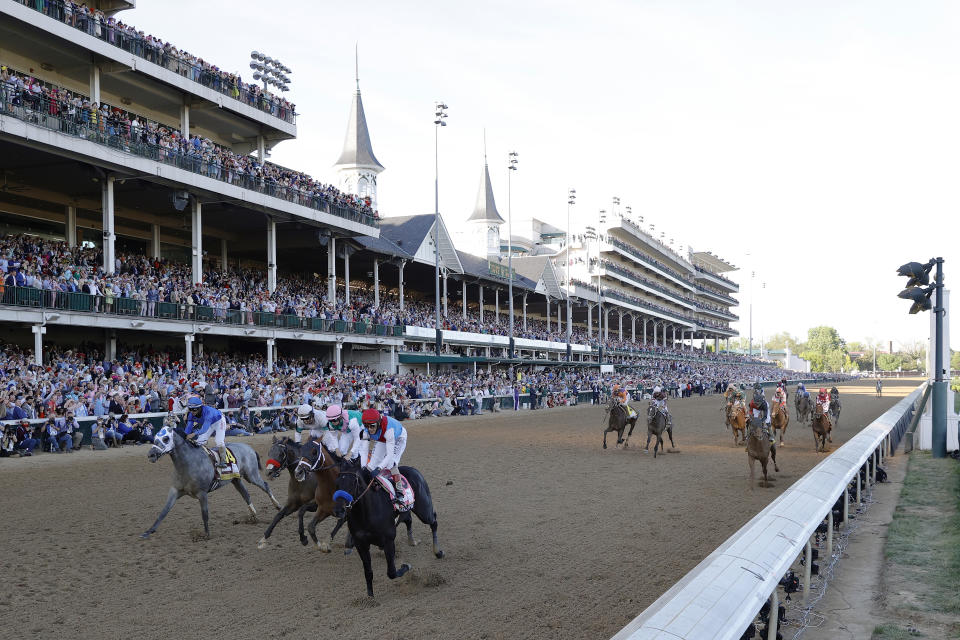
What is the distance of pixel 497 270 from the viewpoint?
4984 cm

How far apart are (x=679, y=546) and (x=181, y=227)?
2937 centimetres

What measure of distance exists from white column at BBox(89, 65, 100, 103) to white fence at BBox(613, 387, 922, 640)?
26.0 meters

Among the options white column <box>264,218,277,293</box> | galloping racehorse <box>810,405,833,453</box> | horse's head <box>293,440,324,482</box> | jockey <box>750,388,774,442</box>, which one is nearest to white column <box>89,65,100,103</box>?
white column <box>264,218,277,293</box>

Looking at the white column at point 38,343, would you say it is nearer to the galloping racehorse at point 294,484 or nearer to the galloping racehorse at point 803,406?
the galloping racehorse at point 294,484

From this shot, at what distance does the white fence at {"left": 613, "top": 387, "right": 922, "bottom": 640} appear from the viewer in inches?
133

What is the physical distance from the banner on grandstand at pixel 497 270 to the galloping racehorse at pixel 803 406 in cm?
2657

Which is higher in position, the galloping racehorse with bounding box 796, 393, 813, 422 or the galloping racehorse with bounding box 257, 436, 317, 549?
the galloping racehorse with bounding box 257, 436, 317, 549

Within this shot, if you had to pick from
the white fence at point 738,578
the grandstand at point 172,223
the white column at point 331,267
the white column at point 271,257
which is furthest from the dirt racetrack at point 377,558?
the white column at point 331,267

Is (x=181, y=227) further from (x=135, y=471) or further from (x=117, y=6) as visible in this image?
(x=135, y=471)

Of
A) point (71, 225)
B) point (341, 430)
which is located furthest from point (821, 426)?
point (71, 225)

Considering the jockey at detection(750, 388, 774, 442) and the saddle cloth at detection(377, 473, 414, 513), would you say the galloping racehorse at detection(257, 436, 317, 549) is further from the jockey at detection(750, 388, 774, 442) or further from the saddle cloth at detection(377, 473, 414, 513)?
the jockey at detection(750, 388, 774, 442)

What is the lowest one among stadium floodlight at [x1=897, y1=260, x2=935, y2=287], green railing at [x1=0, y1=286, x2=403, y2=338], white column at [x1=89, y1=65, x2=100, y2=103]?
green railing at [x1=0, y1=286, x2=403, y2=338]

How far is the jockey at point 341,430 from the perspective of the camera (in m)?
7.56

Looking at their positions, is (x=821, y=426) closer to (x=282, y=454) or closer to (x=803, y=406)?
(x=803, y=406)
